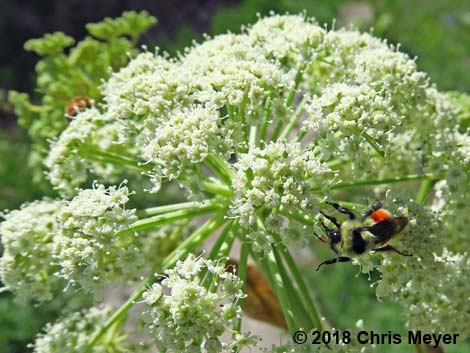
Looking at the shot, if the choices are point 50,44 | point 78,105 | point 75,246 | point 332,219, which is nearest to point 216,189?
point 332,219

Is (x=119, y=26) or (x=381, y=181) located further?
(x=119, y=26)

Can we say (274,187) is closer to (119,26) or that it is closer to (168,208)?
(168,208)

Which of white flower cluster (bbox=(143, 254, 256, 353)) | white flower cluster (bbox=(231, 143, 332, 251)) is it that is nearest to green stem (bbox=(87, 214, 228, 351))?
white flower cluster (bbox=(143, 254, 256, 353))

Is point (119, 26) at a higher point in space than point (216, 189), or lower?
higher

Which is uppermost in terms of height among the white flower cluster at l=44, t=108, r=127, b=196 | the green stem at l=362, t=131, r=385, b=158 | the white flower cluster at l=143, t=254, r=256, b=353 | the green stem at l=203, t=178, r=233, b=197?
the white flower cluster at l=44, t=108, r=127, b=196

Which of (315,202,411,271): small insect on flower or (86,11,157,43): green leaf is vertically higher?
(86,11,157,43): green leaf

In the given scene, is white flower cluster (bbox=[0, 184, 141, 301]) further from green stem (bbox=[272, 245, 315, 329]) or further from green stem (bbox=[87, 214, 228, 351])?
green stem (bbox=[272, 245, 315, 329])

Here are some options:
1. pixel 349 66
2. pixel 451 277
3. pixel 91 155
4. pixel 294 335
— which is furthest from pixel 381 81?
pixel 91 155
